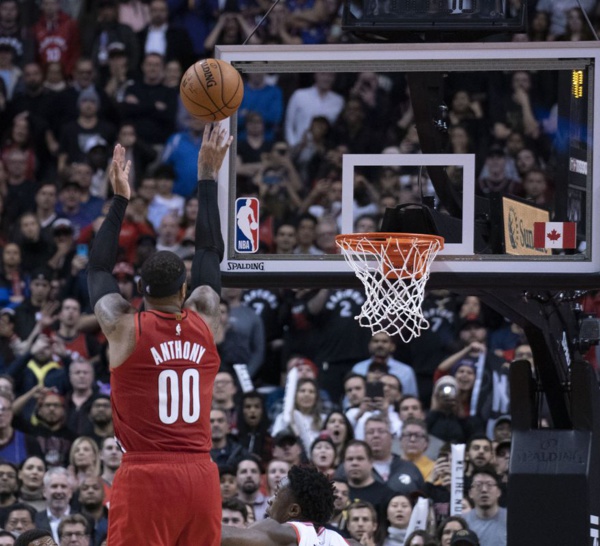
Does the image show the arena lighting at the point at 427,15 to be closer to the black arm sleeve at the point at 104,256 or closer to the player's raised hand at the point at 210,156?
the player's raised hand at the point at 210,156

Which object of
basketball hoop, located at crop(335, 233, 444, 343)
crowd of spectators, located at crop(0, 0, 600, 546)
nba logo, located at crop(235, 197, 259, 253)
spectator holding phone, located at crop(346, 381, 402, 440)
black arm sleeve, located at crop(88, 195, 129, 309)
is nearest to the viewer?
black arm sleeve, located at crop(88, 195, 129, 309)

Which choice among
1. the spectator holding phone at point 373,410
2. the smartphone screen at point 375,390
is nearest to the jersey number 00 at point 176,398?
the spectator holding phone at point 373,410

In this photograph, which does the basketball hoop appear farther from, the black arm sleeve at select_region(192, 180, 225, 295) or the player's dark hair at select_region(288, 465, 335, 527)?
the black arm sleeve at select_region(192, 180, 225, 295)

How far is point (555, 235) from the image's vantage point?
7.79m

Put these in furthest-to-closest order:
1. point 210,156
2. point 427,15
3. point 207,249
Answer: point 427,15, point 210,156, point 207,249

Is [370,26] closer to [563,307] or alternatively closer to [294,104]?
[563,307]

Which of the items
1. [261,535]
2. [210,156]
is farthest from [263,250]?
[261,535]

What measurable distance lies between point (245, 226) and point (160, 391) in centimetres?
197

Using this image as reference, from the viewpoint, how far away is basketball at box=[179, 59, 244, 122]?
6863 millimetres

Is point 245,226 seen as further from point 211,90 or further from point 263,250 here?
point 263,250

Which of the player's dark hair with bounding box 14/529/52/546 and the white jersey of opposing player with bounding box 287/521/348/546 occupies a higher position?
the white jersey of opposing player with bounding box 287/521/348/546

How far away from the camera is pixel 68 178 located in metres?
14.8

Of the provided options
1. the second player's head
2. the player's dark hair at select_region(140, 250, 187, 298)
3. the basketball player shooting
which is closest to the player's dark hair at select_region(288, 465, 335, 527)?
the second player's head

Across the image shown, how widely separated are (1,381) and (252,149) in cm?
428
